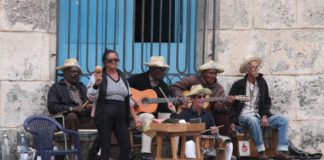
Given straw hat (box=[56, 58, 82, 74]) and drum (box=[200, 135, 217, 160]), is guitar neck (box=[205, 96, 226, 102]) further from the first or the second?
straw hat (box=[56, 58, 82, 74])

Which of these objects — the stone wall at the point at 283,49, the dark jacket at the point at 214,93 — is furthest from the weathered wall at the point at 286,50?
the dark jacket at the point at 214,93

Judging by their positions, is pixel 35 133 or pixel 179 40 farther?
pixel 179 40

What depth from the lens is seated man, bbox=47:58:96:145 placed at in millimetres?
11173

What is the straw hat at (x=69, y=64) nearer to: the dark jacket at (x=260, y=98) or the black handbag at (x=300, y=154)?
the dark jacket at (x=260, y=98)

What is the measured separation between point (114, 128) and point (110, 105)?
0.30 metres

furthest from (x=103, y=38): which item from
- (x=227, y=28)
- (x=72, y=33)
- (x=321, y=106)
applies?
(x=321, y=106)

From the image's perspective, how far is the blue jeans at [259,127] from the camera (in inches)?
445

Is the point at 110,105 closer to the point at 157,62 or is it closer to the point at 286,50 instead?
the point at 157,62

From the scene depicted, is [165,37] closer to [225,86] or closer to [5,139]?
[225,86]

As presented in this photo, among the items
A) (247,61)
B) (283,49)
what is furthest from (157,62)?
(283,49)

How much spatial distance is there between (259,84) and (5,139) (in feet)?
11.5

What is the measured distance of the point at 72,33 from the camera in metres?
12.1

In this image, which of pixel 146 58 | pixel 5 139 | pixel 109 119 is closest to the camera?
pixel 109 119

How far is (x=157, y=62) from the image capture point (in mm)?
11703
